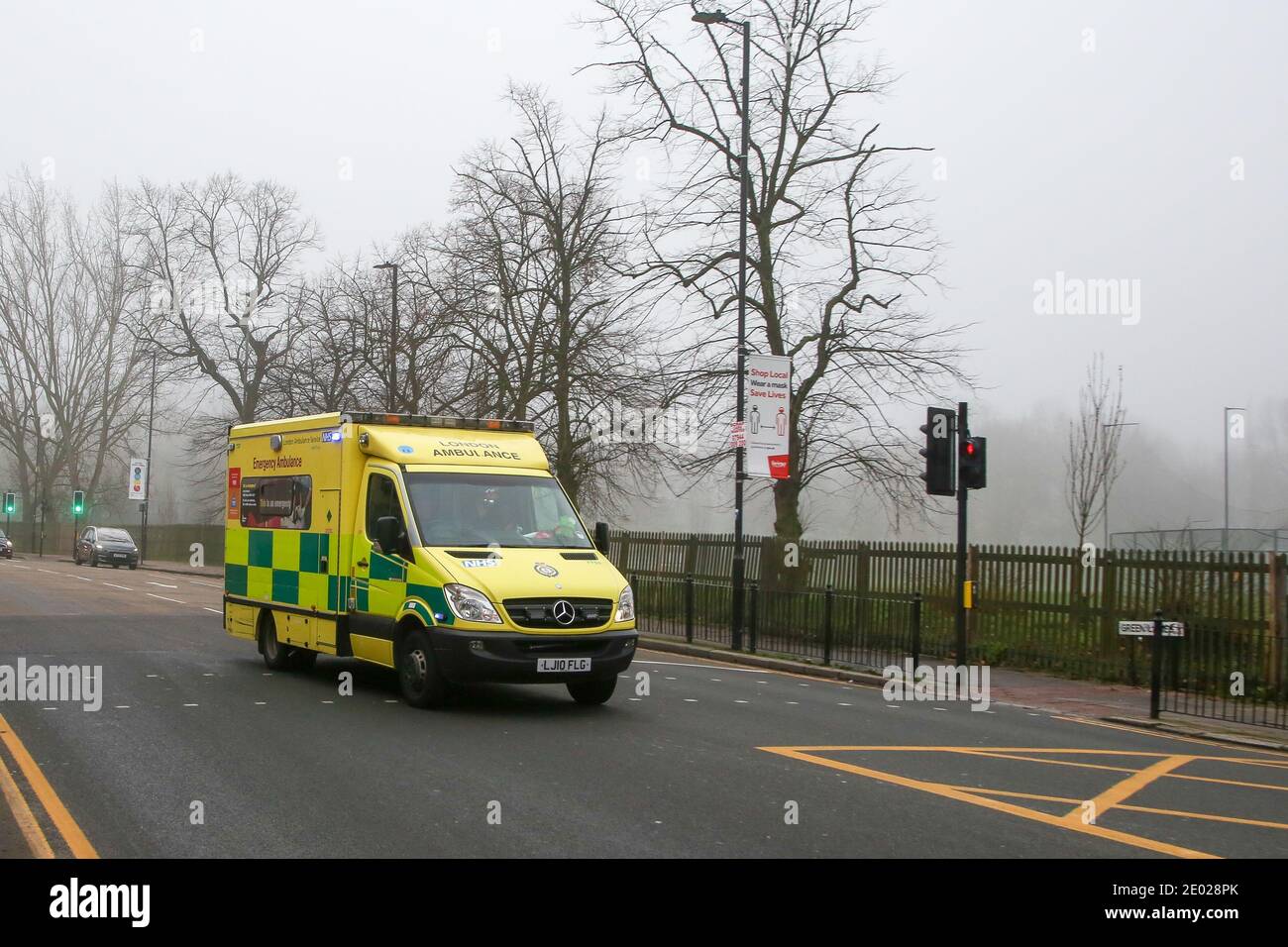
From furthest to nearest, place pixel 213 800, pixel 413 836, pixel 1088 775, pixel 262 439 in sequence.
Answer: pixel 262 439 → pixel 1088 775 → pixel 213 800 → pixel 413 836

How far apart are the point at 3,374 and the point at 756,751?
2911 inches

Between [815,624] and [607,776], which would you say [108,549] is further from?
[607,776]

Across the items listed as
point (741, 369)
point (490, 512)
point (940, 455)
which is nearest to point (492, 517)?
point (490, 512)

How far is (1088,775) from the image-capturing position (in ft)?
32.6

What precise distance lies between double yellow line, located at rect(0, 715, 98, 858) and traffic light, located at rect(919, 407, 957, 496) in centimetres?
1143

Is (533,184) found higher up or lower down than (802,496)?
higher up

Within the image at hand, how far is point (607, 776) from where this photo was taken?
29.5 feet

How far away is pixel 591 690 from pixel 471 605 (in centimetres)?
187

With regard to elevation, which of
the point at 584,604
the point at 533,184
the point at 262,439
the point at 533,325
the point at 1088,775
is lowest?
the point at 1088,775

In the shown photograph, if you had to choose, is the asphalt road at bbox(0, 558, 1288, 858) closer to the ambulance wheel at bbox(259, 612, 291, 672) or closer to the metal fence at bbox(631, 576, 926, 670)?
the ambulance wheel at bbox(259, 612, 291, 672)

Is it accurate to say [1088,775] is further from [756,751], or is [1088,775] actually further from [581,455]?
[581,455]

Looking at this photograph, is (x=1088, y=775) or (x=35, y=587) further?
(x=35, y=587)

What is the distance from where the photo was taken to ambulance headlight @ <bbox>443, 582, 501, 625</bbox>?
1133 cm
